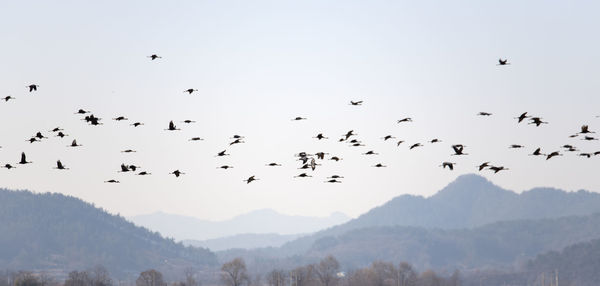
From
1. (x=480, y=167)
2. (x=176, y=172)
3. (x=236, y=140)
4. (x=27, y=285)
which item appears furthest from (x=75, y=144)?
(x=27, y=285)

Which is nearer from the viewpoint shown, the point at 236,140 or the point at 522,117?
the point at 522,117

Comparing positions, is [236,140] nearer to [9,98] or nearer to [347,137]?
[347,137]

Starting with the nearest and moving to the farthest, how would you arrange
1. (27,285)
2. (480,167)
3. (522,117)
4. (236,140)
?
1. (522,117)
2. (480,167)
3. (236,140)
4. (27,285)

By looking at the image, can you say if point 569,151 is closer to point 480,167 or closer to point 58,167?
point 480,167

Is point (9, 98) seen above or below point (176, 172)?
above

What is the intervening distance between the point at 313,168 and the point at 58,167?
65.3 feet

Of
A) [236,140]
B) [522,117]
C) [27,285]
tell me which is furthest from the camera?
[27,285]

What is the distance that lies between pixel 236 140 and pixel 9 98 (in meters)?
19.1

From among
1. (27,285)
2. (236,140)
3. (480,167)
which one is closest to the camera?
(480,167)

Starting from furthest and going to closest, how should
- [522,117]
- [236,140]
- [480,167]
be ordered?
[236,140]
[480,167]
[522,117]

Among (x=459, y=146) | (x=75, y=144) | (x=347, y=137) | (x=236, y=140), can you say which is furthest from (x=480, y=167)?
(x=75, y=144)

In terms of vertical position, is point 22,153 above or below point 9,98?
below

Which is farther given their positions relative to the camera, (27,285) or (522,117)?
(27,285)

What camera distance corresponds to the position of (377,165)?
80.4 meters
